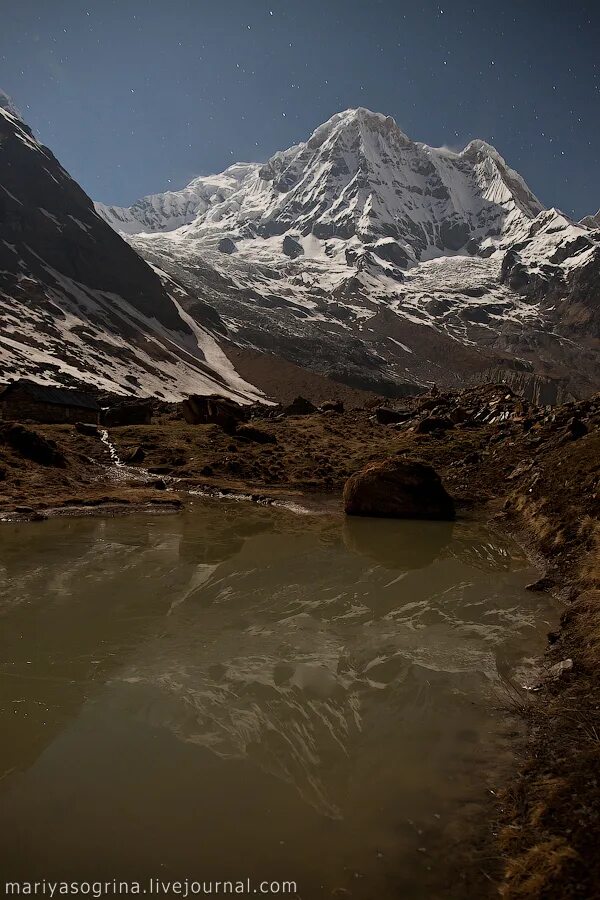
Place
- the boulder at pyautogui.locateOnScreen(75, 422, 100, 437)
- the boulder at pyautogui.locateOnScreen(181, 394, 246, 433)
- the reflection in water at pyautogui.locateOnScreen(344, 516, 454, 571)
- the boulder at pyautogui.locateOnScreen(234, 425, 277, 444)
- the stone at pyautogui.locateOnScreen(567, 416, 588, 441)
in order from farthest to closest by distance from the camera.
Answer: the boulder at pyautogui.locateOnScreen(181, 394, 246, 433) → the boulder at pyautogui.locateOnScreen(75, 422, 100, 437) → the boulder at pyautogui.locateOnScreen(234, 425, 277, 444) → the stone at pyautogui.locateOnScreen(567, 416, 588, 441) → the reflection in water at pyautogui.locateOnScreen(344, 516, 454, 571)

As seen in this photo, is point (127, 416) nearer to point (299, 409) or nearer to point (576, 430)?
point (299, 409)

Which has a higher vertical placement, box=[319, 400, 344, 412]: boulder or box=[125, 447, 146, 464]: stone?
box=[319, 400, 344, 412]: boulder

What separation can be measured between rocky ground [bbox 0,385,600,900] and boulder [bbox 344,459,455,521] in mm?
1223

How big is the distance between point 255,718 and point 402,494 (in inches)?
849

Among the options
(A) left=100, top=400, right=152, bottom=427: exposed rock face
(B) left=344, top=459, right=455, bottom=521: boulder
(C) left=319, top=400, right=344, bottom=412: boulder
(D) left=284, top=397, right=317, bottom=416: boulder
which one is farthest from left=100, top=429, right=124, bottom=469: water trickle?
(C) left=319, top=400, right=344, bottom=412: boulder

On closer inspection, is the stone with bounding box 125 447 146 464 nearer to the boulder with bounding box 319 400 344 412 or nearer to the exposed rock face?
the exposed rock face

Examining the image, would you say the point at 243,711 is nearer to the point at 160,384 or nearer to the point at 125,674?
the point at 125,674

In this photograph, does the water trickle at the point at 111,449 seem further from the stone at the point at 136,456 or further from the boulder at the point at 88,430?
the stone at the point at 136,456

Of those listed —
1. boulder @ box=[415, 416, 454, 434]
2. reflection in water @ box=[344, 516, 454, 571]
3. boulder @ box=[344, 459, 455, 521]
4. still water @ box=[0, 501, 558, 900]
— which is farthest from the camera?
boulder @ box=[415, 416, 454, 434]

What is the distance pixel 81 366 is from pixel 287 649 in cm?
13373

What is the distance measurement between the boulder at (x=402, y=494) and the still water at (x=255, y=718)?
10201mm

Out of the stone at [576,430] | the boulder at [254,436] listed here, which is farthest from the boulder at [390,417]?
the stone at [576,430]

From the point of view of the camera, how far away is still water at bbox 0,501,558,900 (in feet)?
20.6

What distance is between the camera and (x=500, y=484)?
35562 mm
